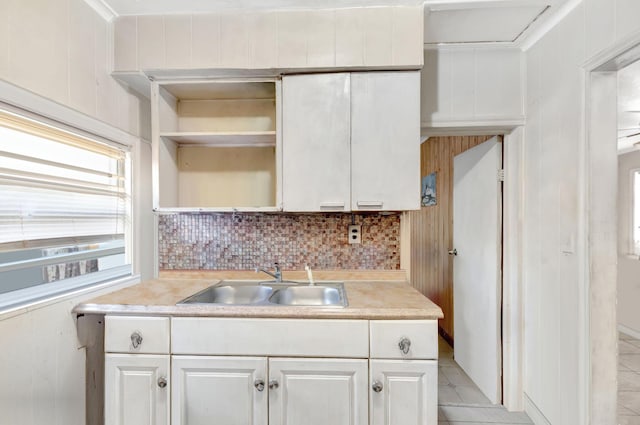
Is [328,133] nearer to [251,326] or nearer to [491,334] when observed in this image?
[251,326]

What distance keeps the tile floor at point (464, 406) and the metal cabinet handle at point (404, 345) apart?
1002 mm

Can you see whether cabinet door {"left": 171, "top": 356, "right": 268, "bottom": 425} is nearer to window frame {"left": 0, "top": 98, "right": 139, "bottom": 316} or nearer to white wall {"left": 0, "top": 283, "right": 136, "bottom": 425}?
white wall {"left": 0, "top": 283, "right": 136, "bottom": 425}

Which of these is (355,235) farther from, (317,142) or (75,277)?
(75,277)

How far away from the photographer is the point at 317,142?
162 cm

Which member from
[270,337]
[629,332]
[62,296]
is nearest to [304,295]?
[270,337]

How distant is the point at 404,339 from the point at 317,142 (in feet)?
3.38

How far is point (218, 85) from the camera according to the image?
5.74ft

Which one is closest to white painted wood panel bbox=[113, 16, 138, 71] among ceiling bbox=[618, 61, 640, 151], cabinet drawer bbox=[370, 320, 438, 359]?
cabinet drawer bbox=[370, 320, 438, 359]

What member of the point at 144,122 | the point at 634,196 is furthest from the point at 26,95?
the point at 634,196

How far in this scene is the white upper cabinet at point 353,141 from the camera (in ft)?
5.27

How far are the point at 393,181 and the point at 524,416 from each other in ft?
5.72

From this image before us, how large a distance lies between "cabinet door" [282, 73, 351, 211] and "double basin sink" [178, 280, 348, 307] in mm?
481

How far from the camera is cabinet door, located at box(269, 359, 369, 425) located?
134cm

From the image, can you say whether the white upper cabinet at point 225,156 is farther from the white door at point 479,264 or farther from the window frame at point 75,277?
the white door at point 479,264
